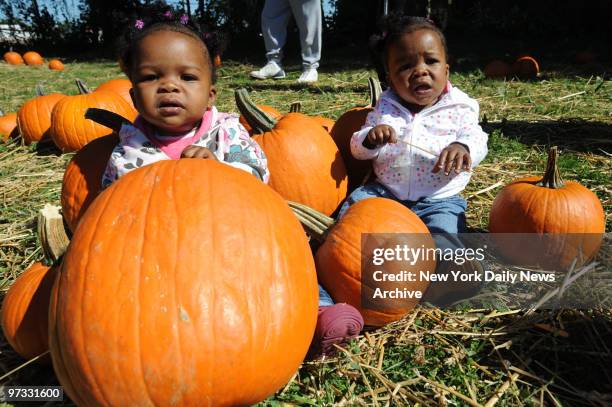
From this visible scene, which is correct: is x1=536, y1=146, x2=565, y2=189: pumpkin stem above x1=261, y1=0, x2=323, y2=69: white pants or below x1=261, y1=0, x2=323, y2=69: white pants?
below

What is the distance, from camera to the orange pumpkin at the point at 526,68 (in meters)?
8.94

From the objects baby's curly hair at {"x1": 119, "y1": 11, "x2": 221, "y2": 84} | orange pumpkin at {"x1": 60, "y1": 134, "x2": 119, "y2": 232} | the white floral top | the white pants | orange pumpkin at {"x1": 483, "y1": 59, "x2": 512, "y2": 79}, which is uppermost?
the white pants

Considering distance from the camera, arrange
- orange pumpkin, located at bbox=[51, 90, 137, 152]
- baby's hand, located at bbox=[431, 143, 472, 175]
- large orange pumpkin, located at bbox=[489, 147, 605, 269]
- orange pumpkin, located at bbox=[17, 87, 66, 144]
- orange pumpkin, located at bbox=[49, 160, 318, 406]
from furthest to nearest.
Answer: orange pumpkin, located at bbox=[17, 87, 66, 144], orange pumpkin, located at bbox=[51, 90, 137, 152], baby's hand, located at bbox=[431, 143, 472, 175], large orange pumpkin, located at bbox=[489, 147, 605, 269], orange pumpkin, located at bbox=[49, 160, 318, 406]

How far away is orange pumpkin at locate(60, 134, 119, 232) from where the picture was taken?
2604mm

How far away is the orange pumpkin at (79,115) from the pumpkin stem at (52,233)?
9.26ft

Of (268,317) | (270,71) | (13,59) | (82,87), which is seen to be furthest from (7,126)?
(13,59)

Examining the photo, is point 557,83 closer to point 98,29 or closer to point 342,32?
point 342,32

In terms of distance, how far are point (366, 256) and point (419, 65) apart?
4.70 feet

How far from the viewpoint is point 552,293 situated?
7.68 feet

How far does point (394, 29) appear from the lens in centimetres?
320

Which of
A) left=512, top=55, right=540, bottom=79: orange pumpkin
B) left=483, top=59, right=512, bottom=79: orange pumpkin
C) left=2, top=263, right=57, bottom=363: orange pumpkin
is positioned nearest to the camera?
left=2, top=263, right=57, bottom=363: orange pumpkin

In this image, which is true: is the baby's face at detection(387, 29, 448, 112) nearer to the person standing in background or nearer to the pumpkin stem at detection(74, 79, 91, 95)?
the pumpkin stem at detection(74, 79, 91, 95)

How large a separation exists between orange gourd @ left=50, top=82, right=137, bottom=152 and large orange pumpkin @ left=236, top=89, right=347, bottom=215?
7.55ft

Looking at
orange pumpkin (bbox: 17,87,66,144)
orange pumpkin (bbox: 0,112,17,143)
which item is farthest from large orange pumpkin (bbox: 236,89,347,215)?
orange pumpkin (bbox: 0,112,17,143)
